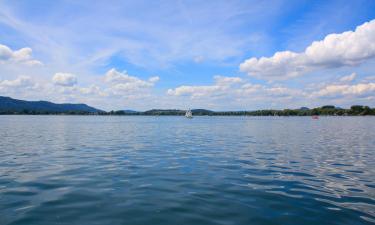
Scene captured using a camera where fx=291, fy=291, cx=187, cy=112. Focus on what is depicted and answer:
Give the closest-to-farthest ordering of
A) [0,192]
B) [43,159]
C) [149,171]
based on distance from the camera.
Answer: [0,192]
[149,171]
[43,159]

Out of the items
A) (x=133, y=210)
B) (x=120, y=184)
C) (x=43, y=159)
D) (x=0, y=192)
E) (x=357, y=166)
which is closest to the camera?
(x=133, y=210)

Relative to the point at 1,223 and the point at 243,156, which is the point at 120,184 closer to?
the point at 1,223

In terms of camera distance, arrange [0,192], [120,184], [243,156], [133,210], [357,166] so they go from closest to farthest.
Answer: [133,210] → [0,192] → [120,184] → [357,166] → [243,156]

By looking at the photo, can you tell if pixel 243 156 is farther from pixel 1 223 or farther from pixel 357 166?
pixel 1 223

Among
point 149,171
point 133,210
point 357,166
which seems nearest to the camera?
Result: point 133,210

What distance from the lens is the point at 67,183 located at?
59.9 ft

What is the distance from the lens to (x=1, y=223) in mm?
11172

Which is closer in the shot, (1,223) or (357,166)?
(1,223)

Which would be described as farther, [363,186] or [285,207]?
[363,186]

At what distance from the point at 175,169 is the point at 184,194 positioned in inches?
298

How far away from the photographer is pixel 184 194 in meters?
16.0

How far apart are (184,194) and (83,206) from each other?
5281 mm

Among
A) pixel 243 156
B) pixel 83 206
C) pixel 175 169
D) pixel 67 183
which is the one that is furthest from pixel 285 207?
pixel 243 156

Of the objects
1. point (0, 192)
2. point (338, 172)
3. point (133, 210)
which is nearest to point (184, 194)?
point (133, 210)
